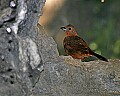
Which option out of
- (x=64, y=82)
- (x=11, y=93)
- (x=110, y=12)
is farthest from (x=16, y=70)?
(x=110, y=12)

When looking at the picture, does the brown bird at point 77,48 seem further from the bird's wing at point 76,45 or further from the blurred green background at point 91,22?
the blurred green background at point 91,22

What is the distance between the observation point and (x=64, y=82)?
5.17 m

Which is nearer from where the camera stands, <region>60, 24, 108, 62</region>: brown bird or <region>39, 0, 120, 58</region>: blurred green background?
<region>60, 24, 108, 62</region>: brown bird

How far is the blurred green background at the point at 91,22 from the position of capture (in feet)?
29.3

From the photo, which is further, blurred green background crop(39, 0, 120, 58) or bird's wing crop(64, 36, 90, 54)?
blurred green background crop(39, 0, 120, 58)

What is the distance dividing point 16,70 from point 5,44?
0.54 ft

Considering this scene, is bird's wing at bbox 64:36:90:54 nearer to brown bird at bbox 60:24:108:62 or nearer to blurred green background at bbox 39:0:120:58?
brown bird at bbox 60:24:108:62

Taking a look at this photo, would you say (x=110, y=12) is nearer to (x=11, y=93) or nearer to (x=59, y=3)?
(x=59, y=3)

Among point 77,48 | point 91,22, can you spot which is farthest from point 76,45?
point 91,22

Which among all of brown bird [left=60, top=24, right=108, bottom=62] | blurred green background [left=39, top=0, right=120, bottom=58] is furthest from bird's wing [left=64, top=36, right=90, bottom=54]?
blurred green background [left=39, top=0, right=120, bottom=58]

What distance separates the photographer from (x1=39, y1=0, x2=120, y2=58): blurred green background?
29.3ft

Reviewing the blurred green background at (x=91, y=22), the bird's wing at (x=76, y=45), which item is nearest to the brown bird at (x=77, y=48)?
the bird's wing at (x=76, y=45)

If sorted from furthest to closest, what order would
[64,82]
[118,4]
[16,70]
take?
[118,4] < [64,82] < [16,70]

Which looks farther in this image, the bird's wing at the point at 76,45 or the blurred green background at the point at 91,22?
the blurred green background at the point at 91,22
